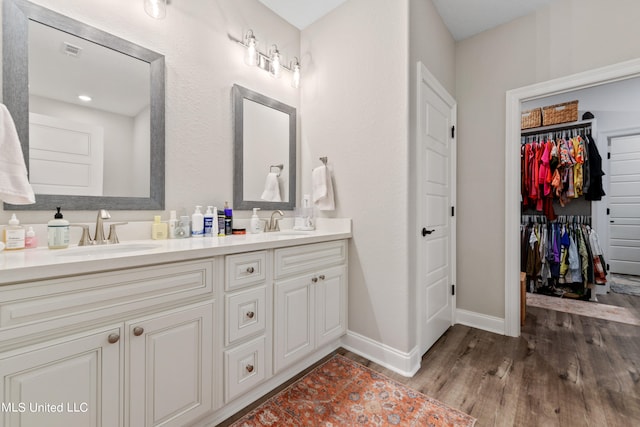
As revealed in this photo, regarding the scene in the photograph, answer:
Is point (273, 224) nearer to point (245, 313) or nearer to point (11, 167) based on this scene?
point (245, 313)

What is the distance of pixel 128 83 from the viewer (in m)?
1.49

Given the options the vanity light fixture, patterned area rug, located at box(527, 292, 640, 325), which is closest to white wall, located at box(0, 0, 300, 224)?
the vanity light fixture

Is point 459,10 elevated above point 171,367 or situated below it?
above

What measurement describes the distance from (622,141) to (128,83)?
6.06m

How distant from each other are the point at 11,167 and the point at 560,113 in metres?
4.84

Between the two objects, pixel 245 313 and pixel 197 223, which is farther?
pixel 197 223

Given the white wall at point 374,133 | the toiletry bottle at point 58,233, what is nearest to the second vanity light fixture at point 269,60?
the white wall at point 374,133

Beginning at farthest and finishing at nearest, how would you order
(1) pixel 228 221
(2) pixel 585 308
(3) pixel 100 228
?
(2) pixel 585 308 < (1) pixel 228 221 < (3) pixel 100 228

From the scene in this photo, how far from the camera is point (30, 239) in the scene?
1.17 metres

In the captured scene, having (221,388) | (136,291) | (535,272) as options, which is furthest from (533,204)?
(136,291)

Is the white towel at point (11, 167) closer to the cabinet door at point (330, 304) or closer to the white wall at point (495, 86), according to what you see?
the cabinet door at point (330, 304)

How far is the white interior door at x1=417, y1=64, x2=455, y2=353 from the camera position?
1914 mm

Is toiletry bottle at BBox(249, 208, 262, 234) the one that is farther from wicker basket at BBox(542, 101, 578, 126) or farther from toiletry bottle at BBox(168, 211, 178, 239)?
wicker basket at BBox(542, 101, 578, 126)

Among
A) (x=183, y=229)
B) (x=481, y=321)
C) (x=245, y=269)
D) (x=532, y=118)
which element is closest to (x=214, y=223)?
(x=183, y=229)
